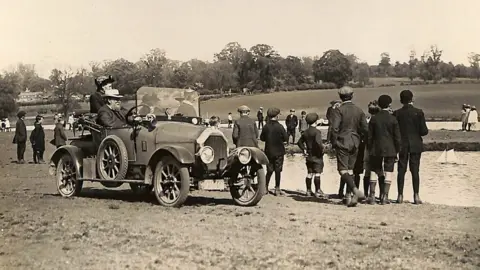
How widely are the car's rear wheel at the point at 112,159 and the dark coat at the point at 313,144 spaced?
327cm

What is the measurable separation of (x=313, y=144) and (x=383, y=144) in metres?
1.82

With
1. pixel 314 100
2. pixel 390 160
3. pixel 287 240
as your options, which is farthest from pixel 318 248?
pixel 314 100

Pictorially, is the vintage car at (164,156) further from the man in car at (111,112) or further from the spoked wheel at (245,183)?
the man in car at (111,112)

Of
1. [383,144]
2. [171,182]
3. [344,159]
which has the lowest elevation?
[171,182]

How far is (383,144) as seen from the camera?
968 centimetres

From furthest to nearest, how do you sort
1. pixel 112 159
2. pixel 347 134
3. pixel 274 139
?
pixel 274 139 → pixel 112 159 → pixel 347 134

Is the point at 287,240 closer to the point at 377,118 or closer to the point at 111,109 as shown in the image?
the point at 377,118

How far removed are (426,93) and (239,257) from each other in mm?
45747

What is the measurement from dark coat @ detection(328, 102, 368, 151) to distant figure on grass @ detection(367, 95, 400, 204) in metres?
0.24

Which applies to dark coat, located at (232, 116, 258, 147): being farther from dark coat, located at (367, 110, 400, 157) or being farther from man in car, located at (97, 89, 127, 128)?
dark coat, located at (367, 110, 400, 157)

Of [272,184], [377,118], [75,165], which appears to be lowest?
[272,184]

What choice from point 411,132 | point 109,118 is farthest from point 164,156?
point 411,132

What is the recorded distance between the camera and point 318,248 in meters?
6.06

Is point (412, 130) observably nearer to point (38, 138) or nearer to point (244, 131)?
point (244, 131)
